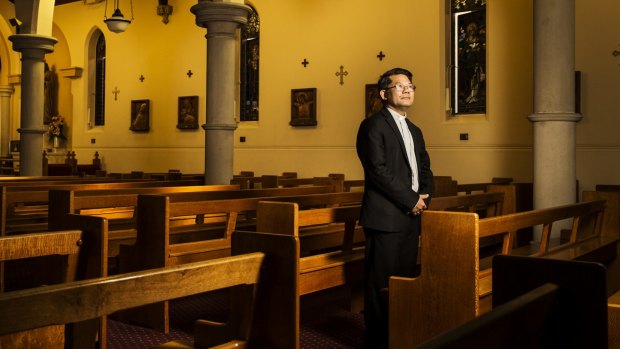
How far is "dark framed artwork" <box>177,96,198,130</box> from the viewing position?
559 inches

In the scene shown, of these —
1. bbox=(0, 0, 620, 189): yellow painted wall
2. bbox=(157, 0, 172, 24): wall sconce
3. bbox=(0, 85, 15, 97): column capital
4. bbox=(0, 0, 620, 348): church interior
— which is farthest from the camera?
bbox=(0, 85, 15, 97): column capital

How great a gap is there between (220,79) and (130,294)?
7151 mm

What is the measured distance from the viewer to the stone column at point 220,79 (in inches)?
349

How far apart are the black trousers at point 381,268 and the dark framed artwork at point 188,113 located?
417 inches

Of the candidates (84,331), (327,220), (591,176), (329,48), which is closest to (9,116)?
(329,48)

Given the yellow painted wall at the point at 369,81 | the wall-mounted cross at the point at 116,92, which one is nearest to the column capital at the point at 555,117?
the yellow painted wall at the point at 369,81

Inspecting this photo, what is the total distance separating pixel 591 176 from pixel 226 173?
5.13 meters

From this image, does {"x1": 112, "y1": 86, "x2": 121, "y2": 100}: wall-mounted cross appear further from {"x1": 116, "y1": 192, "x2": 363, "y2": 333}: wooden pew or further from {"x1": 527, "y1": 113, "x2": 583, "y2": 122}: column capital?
{"x1": 527, "y1": 113, "x2": 583, "y2": 122}: column capital

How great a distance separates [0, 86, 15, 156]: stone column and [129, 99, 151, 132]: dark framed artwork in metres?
5.72

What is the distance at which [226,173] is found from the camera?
9023 millimetres

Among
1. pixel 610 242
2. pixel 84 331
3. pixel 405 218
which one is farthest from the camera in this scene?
pixel 610 242

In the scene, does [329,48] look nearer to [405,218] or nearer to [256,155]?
[256,155]

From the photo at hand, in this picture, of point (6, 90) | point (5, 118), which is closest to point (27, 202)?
point (6, 90)

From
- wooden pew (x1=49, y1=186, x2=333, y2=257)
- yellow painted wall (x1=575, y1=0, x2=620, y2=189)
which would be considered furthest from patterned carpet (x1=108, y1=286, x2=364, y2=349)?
yellow painted wall (x1=575, y1=0, x2=620, y2=189)
